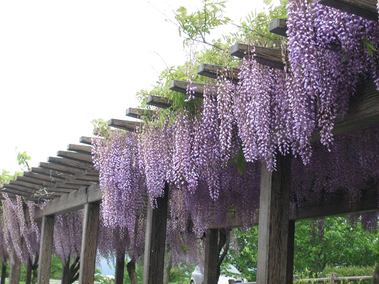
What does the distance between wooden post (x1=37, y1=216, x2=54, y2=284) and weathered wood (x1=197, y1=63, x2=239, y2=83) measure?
5.84 m

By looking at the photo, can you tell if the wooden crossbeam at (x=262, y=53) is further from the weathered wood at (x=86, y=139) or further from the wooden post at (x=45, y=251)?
the wooden post at (x=45, y=251)

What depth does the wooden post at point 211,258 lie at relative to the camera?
7.97 meters

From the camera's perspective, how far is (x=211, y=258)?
26.2ft

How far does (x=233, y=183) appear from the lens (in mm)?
4977

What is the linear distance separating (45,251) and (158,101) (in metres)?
5.26

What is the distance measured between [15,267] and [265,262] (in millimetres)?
7552

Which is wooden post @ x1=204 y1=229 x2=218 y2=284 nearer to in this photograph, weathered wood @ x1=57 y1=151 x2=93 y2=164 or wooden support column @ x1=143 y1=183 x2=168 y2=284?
weathered wood @ x1=57 y1=151 x2=93 y2=164

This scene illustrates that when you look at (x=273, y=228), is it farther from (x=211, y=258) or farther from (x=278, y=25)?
(x=211, y=258)

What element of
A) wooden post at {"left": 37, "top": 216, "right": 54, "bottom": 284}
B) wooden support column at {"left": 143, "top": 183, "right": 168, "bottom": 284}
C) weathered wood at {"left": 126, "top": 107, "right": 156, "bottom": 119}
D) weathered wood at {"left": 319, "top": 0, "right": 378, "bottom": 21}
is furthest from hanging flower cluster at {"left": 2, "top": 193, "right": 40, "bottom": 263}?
weathered wood at {"left": 319, "top": 0, "right": 378, "bottom": 21}

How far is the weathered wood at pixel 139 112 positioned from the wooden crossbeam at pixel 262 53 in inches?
61.4

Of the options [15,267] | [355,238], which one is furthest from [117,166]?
[355,238]

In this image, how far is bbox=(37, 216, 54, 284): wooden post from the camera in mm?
7675

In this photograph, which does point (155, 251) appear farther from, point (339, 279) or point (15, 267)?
point (339, 279)

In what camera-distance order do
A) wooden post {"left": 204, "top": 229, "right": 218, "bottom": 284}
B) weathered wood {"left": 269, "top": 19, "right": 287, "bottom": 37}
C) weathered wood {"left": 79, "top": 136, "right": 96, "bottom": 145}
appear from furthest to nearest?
wooden post {"left": 204, "top": 229, "right": 218, "bottom": 284} → weathered wood {"left": 79, "top": 136, "right": 96, "bottom": 145} → weathered wood {"left": 269, "top": 19, "right": 287, "bottom": 37}
